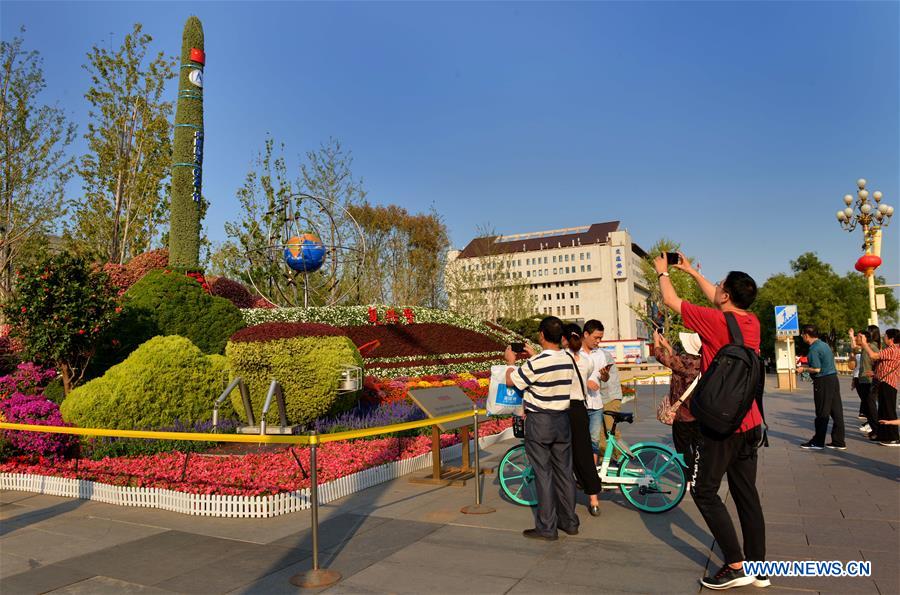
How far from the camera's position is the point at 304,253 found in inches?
709

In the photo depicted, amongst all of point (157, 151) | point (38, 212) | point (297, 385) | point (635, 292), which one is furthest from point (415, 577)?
point (635, 292)

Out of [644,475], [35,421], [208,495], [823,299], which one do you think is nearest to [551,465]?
[644,475]

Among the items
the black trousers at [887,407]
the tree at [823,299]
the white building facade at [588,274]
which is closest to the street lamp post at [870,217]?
the black trousers at [887,407]

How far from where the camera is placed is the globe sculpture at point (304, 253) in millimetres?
17969

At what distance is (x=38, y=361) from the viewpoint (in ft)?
35.4

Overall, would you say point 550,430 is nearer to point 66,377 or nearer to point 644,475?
point 644,475

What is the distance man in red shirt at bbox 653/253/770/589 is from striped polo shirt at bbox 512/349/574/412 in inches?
51.0

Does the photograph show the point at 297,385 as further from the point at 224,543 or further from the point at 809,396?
the point at 809,396

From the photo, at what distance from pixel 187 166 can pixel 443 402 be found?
12.7 m

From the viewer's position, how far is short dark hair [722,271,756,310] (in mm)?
4113

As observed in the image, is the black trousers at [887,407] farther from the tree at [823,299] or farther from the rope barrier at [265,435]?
the tree at [823,299]

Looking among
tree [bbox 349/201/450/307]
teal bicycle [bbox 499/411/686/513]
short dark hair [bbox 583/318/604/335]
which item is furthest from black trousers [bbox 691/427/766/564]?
tree [bbox 349/201/450/307]

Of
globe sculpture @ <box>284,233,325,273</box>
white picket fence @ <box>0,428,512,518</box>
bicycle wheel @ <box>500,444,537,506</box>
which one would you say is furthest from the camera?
globe sculpture @ <box>284,233,325,273</box>

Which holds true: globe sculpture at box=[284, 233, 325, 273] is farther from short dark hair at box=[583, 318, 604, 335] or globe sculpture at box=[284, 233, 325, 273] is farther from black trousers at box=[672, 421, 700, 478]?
black trousers at box=[672, 421, 700, 478]
